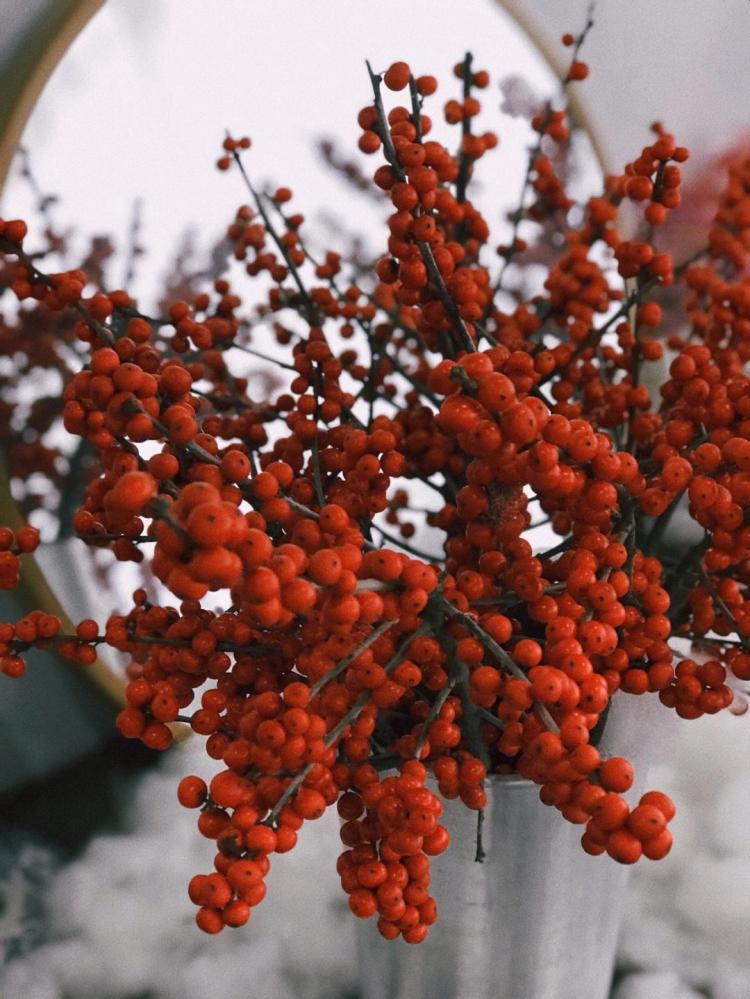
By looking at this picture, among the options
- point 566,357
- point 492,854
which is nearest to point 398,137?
point 566,357

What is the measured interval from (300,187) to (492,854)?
0.46m

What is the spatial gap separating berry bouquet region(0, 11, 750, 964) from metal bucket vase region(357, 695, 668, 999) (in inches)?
0.8

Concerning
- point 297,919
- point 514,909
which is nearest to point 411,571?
point 514,909

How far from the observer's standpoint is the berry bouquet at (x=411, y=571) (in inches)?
9.4

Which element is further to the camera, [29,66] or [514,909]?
[29,66]

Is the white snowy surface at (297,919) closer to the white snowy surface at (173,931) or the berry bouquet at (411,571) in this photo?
the white snowy surface at (173,931)

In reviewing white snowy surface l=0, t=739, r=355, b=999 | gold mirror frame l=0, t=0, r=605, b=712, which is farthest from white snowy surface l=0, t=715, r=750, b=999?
gold mirror frame l=0, t=0, r=605, b=712

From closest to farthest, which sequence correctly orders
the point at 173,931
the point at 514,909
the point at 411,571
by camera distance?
the point at 411,571 → the point at 514,909 → the point at 173,931

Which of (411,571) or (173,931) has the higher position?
(411,571)

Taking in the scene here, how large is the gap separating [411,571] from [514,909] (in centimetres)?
19

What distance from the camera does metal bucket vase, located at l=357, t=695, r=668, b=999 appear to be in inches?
13.8

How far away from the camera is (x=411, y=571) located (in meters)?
0.25

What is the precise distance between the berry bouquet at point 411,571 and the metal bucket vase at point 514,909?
2 centimetres

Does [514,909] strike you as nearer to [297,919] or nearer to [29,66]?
[297,919]
